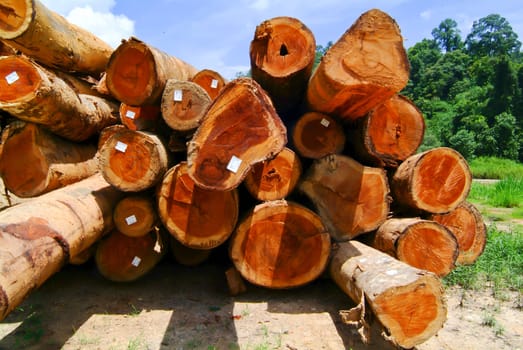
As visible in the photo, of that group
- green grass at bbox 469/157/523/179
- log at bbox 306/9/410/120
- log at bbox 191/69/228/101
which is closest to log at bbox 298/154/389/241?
log at bbox 306/9/410/120

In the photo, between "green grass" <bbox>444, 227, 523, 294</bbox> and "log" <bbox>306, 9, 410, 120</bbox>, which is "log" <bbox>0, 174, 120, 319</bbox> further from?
"green grass" <bbox>444, 227, 523, 294</bbox>

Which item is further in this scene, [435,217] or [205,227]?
[435,217]

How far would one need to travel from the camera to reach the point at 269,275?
3.20 metres

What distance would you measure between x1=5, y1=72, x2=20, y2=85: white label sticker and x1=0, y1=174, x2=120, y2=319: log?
105 cm

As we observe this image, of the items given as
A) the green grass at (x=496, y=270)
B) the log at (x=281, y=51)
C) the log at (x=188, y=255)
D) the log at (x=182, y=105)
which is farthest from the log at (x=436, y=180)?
the log at (x=188, y=255)

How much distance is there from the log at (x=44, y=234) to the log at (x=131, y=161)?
31cm

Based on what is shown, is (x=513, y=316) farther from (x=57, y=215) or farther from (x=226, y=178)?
(x=57, y=215)

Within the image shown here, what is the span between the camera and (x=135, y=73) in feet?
11.2

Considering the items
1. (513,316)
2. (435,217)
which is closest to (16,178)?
(435,217)

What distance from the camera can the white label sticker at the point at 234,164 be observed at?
231cm

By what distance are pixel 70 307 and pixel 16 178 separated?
4.66ft

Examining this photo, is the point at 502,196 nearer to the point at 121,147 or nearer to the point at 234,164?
the point at 234,164

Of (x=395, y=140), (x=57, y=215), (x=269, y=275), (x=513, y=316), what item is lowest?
(x=513, y=316)

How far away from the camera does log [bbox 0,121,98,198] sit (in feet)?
11.7
